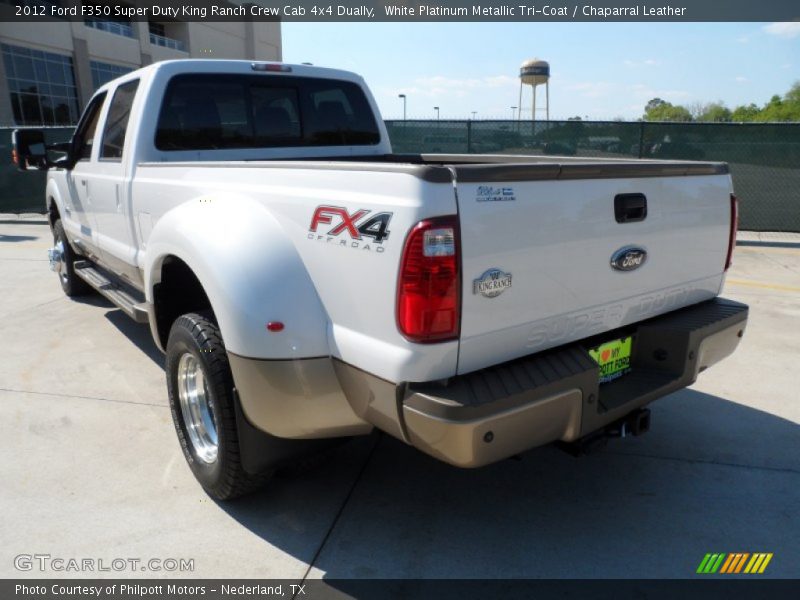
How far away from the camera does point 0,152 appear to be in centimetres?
1353

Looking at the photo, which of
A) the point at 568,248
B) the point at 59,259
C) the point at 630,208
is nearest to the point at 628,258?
the point at 630,208

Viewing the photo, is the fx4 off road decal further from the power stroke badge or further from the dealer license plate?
the dealer license plate

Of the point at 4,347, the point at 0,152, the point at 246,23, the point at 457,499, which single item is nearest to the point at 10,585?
the point at 457,499

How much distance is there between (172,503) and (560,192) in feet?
7.46

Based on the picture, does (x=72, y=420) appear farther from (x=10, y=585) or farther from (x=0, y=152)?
(x=0, y=152)

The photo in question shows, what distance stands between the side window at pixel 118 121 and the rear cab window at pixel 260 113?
38cm

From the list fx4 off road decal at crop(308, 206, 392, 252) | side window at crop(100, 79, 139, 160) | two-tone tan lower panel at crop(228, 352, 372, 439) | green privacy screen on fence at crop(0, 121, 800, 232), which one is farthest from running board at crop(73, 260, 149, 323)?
green privacy screen on fence at crop(0, 121, 800, 232)

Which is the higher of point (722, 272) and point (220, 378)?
point (722, 272)

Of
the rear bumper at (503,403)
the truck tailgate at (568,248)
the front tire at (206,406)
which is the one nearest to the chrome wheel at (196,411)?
the front tire at (206,406)

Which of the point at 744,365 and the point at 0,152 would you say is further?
the point at 0,152

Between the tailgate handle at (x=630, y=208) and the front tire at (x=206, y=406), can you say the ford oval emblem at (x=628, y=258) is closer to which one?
the tailgate handle at (x=630, y=208)

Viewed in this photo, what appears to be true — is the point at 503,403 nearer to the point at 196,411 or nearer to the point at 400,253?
the point at 400,253

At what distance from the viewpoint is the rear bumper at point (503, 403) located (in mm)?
2055

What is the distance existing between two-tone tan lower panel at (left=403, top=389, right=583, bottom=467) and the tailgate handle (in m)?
0.75
